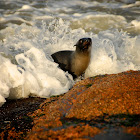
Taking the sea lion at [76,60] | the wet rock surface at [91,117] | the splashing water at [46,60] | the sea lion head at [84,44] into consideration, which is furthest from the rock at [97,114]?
the sea lion at [76,60]

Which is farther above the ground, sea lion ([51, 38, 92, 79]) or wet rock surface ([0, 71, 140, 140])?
wet rock surface ([0, 71, 140, 140])

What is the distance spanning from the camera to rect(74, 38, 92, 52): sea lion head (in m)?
5.35

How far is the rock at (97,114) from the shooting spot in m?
1.85

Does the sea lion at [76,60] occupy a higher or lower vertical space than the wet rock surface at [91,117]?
lower

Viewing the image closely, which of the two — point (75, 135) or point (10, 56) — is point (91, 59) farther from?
point (75, 135)

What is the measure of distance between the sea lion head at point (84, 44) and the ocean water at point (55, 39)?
0.73 metres

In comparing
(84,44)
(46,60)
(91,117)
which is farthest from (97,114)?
(46,60)

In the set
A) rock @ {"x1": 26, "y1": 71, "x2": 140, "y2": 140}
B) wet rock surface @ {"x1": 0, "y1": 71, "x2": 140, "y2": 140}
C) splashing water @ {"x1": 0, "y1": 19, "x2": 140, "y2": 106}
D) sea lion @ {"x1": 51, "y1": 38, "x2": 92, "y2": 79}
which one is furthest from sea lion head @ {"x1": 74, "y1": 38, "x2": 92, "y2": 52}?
rock @ {"x1": 26, "y1": 71, "x2": 140, "y2": 140}

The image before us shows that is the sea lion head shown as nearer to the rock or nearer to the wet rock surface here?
the wet rock surface

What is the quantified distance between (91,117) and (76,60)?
368 cm

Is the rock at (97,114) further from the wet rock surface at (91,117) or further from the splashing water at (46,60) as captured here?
the splashing water at (46,60)

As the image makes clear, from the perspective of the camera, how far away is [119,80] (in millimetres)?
2732

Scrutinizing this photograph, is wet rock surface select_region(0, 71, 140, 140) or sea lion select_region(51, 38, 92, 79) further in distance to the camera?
sea lion select_region(51, 38, 92, 79)

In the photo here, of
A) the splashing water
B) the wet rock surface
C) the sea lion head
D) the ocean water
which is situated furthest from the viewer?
the sea lion head
